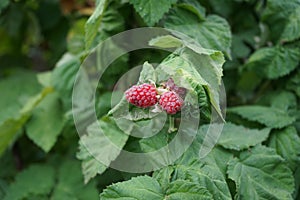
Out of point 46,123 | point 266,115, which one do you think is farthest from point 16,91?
point 266,115

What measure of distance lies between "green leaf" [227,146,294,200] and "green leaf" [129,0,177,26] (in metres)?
0.37

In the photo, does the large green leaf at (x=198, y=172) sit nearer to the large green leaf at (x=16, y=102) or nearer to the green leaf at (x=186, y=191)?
the green leaf at (x=186, y=191)

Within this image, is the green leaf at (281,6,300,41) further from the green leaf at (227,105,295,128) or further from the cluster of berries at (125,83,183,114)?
the cluster of berries at (125,83,183,114)

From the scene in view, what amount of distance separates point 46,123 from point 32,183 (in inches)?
7.3

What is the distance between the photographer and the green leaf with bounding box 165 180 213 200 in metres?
0.94

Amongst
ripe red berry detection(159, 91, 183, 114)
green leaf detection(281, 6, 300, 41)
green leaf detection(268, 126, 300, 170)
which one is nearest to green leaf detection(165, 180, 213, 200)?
ripe red berry detection(159, 91, 183, 114)

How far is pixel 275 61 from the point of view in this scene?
1367 mm

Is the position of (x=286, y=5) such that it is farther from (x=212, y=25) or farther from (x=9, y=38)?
(x=9, y=38)

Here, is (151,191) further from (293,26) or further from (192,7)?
(293,26)

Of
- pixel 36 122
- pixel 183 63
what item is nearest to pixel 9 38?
pixel 36 122

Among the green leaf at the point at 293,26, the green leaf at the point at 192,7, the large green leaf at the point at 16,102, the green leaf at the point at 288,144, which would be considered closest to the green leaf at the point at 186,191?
the green leaf at the point at 288,144

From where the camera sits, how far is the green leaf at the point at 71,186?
1.47m

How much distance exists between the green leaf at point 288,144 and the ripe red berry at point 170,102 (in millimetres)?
426

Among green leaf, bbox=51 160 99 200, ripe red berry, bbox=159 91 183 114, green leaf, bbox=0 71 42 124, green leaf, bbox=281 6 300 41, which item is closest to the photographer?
ripe red berry, bbox=159 91 183 114
